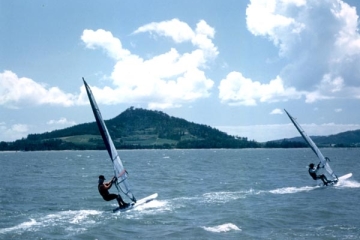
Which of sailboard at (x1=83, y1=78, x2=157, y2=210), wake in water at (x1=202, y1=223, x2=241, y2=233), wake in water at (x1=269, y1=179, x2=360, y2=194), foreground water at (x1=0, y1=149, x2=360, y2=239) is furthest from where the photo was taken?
wake in water at (x1=269, y1=179, x2=360, y2=194)

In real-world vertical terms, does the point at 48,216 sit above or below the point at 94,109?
below

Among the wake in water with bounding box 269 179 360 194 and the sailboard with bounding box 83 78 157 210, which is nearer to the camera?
the sailboard with bounding box 83 78 157 210

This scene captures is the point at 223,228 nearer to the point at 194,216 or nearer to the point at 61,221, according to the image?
the point at 194,216

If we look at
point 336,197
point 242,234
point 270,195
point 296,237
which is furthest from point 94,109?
point 336,197

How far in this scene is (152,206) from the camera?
26.9 m

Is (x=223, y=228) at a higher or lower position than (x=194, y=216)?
lower

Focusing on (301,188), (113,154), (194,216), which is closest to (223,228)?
(194,216)

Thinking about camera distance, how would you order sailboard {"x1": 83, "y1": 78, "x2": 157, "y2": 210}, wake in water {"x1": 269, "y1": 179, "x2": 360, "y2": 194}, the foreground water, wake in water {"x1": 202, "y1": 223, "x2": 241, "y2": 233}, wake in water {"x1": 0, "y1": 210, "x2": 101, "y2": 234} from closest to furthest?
the foreground water < wake in water {"x1": 202, "y1": 223, "x2": 241, "y2": 233} < wake in water {"x1": 0, "y1": 210, "x2": 101, "y2": 234} < sailboard {"x1": 83, "y1": 78, "x2": 157, "y2": 210} < wake in water {"x1": 269, "y1": 179, "x2": 360, "y2": 194}

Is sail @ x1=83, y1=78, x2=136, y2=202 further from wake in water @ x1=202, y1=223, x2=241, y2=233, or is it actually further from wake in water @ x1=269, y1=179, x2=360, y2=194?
wake in water @ x1=269, y1=179, x2=360, y2=194

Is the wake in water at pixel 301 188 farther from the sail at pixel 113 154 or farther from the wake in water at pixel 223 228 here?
the sail at pixel 113 154

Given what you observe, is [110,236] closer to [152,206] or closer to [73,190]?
[152,206]

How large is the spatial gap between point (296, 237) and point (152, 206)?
11.0 m

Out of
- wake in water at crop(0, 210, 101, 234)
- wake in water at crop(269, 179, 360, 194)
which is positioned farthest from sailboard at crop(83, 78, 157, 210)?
wake in water at crop(269, 179, 360, 194)

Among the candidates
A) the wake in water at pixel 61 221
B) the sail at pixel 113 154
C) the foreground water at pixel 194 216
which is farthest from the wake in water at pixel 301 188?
the wake in water at pixel 61 221
